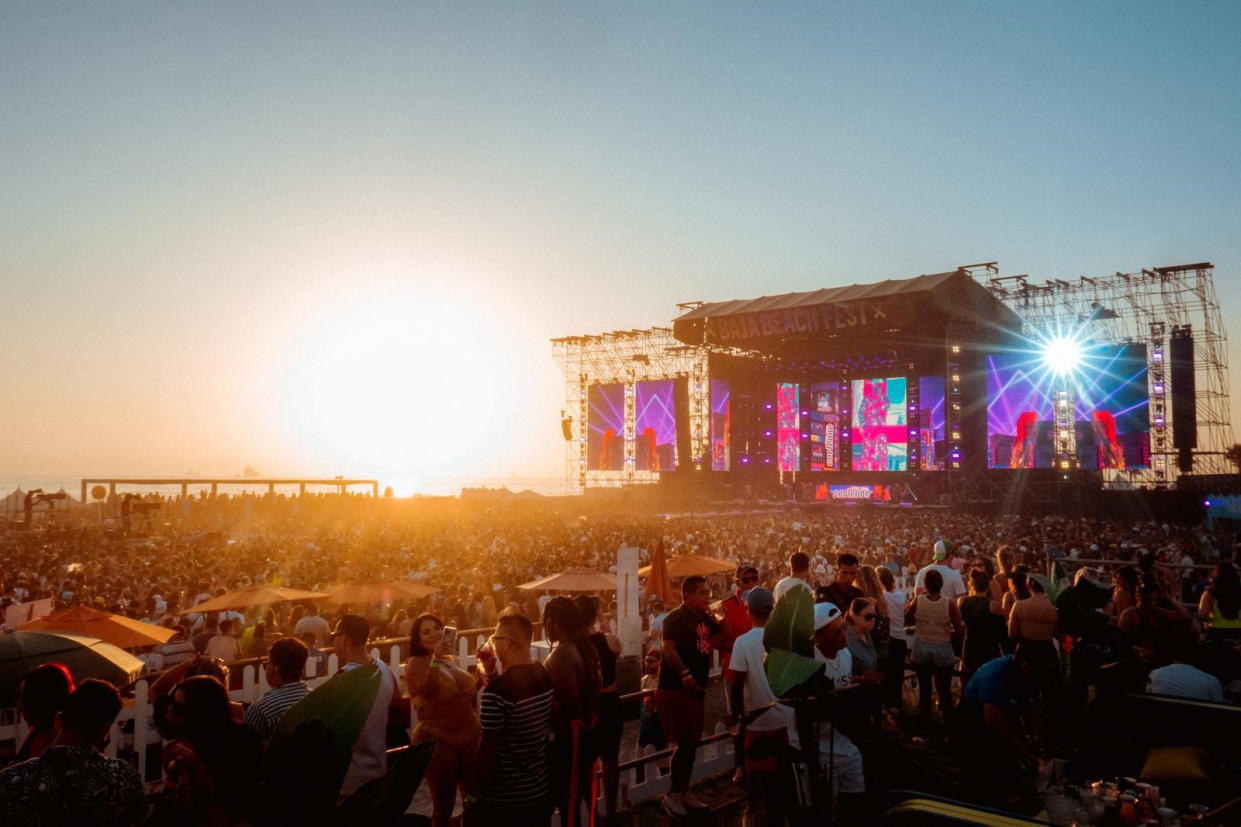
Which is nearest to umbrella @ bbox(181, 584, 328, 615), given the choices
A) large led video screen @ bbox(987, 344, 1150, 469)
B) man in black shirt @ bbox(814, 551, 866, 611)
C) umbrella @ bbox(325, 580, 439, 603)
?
umbrella @ bbox(325, 580, 439, 603)

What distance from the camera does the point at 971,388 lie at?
119 ft

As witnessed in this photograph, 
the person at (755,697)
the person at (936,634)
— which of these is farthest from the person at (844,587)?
the person at (755,697)

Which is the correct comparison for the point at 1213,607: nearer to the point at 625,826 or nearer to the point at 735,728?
the point at 735,728

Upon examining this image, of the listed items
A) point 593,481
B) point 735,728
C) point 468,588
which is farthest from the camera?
point 593,481

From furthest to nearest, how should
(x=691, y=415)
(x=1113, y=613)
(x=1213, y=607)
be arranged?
1. (x=691, y=415)
2. (x=1113, y=613)
3. (x=1213, y=607)

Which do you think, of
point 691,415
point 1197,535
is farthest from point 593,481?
point 1197,535

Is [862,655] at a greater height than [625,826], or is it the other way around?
[862,655]

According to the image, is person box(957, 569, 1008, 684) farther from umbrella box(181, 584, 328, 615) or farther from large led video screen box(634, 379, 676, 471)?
large led video screen box(634, 379, 676, 471)

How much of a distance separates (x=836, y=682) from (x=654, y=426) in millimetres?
40832

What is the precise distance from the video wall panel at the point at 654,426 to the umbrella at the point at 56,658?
1576 inches

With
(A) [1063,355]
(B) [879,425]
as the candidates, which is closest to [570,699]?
(A) [1063,355]

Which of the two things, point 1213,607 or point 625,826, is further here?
point 1213,607

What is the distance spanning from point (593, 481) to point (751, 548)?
84.9 feet

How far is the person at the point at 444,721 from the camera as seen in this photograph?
422cm
